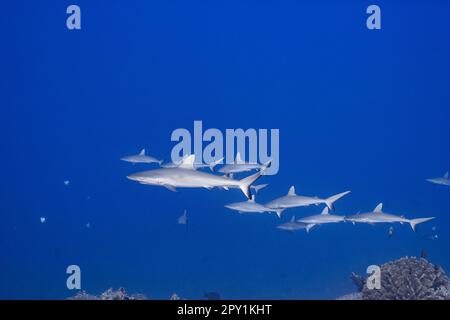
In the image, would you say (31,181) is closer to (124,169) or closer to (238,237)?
(124,169)

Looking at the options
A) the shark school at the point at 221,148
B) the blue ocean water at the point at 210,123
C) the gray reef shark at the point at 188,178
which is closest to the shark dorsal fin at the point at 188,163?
the gray reef shark at the point at 188,178

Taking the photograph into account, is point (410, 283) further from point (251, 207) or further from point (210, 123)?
point (210, 123)

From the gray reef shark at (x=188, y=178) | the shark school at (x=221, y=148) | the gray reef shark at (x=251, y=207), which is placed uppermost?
the shark school at (x=221, y=148)

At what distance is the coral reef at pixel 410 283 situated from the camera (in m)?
9.95

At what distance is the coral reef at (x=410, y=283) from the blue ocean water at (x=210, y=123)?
18493mm

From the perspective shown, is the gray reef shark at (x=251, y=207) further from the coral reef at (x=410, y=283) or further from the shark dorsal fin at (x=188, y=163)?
the shark dorsal fin at (x=188, y=163)

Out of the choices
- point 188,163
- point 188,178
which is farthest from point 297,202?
point 188,178

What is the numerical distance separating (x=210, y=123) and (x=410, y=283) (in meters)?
61.8

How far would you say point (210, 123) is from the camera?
233ft

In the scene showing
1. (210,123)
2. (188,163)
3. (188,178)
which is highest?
(210,123)

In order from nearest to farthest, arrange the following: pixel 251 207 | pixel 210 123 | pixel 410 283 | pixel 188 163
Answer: pixel 188 163 → pixel 410 283 → pixel 251 207 → pixel 210 123

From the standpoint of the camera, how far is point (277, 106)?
96.8 m
